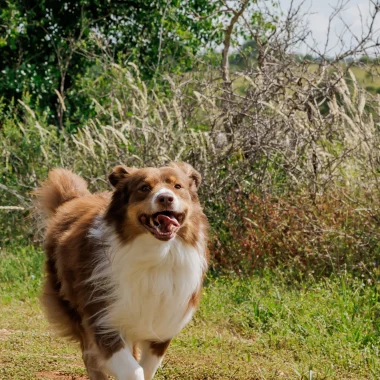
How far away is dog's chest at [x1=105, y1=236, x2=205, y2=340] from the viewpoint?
17.3 ft

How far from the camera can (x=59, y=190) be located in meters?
6.73

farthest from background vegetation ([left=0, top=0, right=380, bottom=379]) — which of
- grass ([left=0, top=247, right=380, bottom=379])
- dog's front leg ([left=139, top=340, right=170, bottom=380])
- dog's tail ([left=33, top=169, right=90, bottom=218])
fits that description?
dog's tail ([left=33, top=169, right=90, bottom=218])

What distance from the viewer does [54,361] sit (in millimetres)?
6430

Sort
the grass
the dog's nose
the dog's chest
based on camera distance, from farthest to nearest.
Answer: the grass
the dog's chest
the dog's nose

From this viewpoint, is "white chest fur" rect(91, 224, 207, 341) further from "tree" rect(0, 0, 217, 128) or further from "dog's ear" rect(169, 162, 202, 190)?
"tree" rect(0, 0, 217, 128)

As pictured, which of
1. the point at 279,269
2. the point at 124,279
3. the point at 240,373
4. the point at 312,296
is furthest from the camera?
the point at 279,269

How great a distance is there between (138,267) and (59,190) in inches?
67.4

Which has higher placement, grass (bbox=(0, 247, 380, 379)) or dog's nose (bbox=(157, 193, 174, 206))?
dog's nose (bbox=(157, 193, 174, 206))

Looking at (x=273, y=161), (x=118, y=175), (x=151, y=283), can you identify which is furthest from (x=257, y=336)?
(x=273, y=161)

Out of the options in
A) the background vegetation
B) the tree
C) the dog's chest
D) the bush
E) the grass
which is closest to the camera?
the dog's chest

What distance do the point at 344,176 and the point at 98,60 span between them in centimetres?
593

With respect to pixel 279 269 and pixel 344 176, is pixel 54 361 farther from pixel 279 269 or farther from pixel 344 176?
pixel 344 176

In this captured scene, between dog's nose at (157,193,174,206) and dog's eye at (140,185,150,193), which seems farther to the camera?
dog's eye at (140,185,150,193)

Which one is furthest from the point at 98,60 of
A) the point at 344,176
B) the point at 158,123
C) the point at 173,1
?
the point at 344,176
